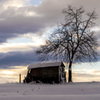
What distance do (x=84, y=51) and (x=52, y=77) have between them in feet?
22.9

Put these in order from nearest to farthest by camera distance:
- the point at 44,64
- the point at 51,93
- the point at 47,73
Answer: the point at 51,93 < the point at 47,73 < the point at 44,64

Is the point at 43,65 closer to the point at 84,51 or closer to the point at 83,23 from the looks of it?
the point at 84,51

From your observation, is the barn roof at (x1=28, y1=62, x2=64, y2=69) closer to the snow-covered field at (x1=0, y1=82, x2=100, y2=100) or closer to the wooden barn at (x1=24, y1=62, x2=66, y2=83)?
the wooden barn at (x1=24, y1=62, x2=66, y2=83)

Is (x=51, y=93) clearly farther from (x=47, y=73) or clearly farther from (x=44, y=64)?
(x=44, y=64)

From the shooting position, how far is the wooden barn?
111 ft

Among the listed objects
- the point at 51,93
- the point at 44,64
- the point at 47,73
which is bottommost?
the point at 51,93

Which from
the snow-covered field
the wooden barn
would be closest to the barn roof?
the wooden barn

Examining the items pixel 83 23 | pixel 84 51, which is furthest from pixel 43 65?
pixel 83 23

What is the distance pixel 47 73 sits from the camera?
34156 mm

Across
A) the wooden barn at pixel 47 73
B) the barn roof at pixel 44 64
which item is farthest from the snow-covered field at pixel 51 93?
the barn roof at pixel 44 64

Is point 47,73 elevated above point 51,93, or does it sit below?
above

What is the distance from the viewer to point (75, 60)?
3597 cm

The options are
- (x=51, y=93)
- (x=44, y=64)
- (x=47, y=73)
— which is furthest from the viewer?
(x=44, y=64)

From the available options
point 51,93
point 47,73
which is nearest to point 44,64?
point 47,73
